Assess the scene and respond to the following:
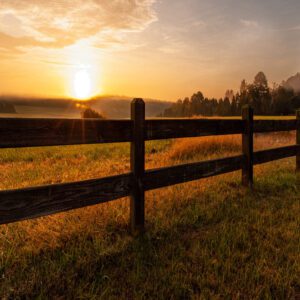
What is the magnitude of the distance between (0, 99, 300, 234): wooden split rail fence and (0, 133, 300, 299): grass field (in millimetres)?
508

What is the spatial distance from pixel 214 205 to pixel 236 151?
724 cm

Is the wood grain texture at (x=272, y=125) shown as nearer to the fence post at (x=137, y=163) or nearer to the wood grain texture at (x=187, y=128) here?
the wood grain texture at (x=187, y=128)

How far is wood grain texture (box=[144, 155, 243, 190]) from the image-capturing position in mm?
3656

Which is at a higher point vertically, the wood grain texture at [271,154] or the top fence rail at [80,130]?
the top fence rail at [80,130]

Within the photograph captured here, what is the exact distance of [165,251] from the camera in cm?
307

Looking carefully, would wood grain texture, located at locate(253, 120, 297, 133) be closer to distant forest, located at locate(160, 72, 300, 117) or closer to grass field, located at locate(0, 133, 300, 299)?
grass field, located at locate(0, 133, 300, 299)

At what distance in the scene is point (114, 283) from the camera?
8.27 feet

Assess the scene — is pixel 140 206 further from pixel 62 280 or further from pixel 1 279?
pixel 1 279

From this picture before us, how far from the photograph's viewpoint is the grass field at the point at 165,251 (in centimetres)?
246

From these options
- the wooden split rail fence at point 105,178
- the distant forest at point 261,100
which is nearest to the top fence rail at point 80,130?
the wooden split rail fence at point 105,178

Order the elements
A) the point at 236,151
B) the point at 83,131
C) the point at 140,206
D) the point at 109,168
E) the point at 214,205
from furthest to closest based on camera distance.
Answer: the point at 236,151 → the point at 109,168 → the point at 214,205 → the point at 140,206 → the point at 83,131

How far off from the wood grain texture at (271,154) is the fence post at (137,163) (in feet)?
10.8

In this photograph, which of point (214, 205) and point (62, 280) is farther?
point (214, 205)

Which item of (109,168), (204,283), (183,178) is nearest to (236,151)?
(109,168)
